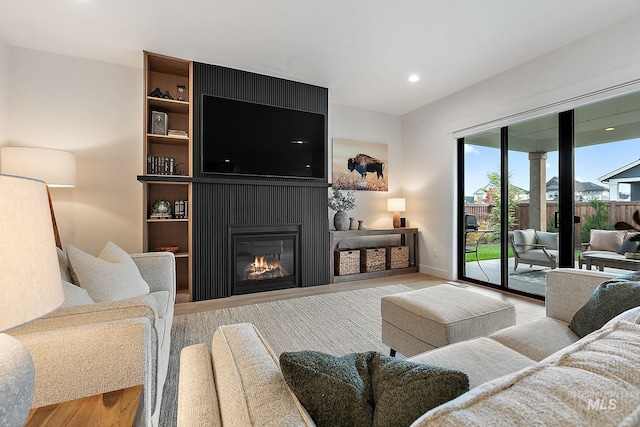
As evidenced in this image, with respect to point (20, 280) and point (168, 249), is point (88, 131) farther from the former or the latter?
point (20, 280)

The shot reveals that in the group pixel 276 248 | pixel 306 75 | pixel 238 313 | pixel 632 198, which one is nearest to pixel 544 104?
pixel 632 198

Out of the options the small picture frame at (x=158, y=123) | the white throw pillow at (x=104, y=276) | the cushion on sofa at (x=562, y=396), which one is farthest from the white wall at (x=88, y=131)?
the cushion on sofa at (x=562, y=396)

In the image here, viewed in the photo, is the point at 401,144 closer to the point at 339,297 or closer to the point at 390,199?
the point at 390,199

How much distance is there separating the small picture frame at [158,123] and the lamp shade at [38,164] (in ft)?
2.79

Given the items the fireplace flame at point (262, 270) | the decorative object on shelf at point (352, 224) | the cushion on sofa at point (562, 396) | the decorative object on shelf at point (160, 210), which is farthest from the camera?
the decorative object on shelf at point (352, 224)

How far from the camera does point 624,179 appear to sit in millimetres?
2783

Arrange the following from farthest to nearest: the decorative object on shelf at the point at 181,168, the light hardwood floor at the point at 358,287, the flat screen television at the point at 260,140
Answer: the decorative object on shelf at the point at 181,168 → the flat screen television at the point at 260,140 → the light hardwood floor at the point at 358,287

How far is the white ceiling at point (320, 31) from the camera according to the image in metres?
2.42

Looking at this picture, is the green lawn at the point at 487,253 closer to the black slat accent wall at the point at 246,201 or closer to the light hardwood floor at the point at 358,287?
the light hardwood floor at the point at 358,287

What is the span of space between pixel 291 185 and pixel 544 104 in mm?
3008

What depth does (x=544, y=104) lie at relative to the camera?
10.4 feet

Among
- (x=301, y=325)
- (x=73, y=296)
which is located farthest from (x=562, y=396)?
(x=301, y=325)

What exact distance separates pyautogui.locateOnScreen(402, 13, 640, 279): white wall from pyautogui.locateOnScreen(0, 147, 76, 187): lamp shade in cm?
453

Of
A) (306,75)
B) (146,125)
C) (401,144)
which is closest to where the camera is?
(146,125)
